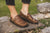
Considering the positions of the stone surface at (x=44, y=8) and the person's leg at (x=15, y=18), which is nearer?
the person's leg at (x=15, y=18)

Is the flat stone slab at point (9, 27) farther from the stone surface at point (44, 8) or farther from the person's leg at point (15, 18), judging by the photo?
the stone surface at point (44, 8)

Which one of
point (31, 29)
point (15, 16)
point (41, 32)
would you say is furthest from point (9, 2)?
point (41, 32)

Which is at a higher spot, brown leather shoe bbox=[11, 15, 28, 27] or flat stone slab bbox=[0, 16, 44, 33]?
brown leather shoe bbox=[11, 15, 28, 27]

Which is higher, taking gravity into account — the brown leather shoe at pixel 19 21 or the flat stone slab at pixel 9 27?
the brown leather shoe at pixel 19 21

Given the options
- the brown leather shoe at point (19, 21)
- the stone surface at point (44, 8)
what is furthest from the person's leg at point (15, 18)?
the stone surface at point (44, 8)

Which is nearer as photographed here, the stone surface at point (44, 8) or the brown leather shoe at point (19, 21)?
the brown leather shoe at point (19, 21)

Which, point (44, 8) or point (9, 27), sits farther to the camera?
point (44, 8)

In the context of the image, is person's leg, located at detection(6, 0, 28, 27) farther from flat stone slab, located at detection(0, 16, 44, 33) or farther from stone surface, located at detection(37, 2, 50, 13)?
stone surface, located at detection(37, 2, 50, 13)

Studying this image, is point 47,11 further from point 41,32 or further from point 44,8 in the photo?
point 41,32

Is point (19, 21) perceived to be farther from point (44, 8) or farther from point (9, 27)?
point (44, 8)

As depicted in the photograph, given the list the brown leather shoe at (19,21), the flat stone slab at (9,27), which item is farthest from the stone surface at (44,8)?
the brown leather shoe at (19,21)

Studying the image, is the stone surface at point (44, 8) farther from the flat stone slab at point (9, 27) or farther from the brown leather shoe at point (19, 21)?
the brown leather shoe at point (19, 21)

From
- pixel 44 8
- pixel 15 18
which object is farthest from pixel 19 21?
pixel 44 8

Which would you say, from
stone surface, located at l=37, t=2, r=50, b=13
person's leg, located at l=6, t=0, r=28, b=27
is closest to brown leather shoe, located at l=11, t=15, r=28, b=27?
person's leg, located at l=6, t=0, r=28, b=27
